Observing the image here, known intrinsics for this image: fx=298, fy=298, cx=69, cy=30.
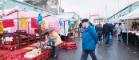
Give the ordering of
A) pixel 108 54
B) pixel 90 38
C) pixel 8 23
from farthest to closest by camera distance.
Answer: pixel 108 54
pixel 8 23
pixel 90 38

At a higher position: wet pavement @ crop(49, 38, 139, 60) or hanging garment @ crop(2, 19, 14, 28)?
hanging garment @ crop(2, 19, 14, 28)

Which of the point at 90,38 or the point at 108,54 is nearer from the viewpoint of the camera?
the point at 90,38

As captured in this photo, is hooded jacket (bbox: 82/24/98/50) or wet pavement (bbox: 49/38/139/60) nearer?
hooded jacket (bbox: 82/24/98/50)

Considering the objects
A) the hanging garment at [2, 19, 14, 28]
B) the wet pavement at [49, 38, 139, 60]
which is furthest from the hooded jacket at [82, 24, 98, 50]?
the hanging garment at [2, 19, 14, 28]

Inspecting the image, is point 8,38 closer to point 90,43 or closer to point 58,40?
point 58,40

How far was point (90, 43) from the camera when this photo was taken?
9.83m

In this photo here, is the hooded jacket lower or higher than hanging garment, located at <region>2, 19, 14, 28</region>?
lower

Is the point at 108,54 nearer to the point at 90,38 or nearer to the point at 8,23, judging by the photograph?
the point at 8,23

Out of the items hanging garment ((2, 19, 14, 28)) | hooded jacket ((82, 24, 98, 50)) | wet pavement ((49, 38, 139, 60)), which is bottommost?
wet pavement ((49, 38, 139, 60))

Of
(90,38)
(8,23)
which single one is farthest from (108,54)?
(90,38)

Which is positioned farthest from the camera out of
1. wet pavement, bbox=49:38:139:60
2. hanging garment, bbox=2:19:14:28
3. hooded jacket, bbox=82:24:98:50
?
hanging garment, bbox=2:19:14:28

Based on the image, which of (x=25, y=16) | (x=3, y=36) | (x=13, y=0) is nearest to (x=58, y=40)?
(x=25, y=16)

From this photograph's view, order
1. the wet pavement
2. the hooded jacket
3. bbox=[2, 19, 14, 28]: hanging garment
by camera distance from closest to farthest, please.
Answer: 1. the hooded jacket
2. the wet pavement
3. bbox=[2, 19, 14, 28]: hanging garment

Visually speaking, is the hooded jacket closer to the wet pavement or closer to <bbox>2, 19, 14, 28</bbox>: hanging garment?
the wet pavement
